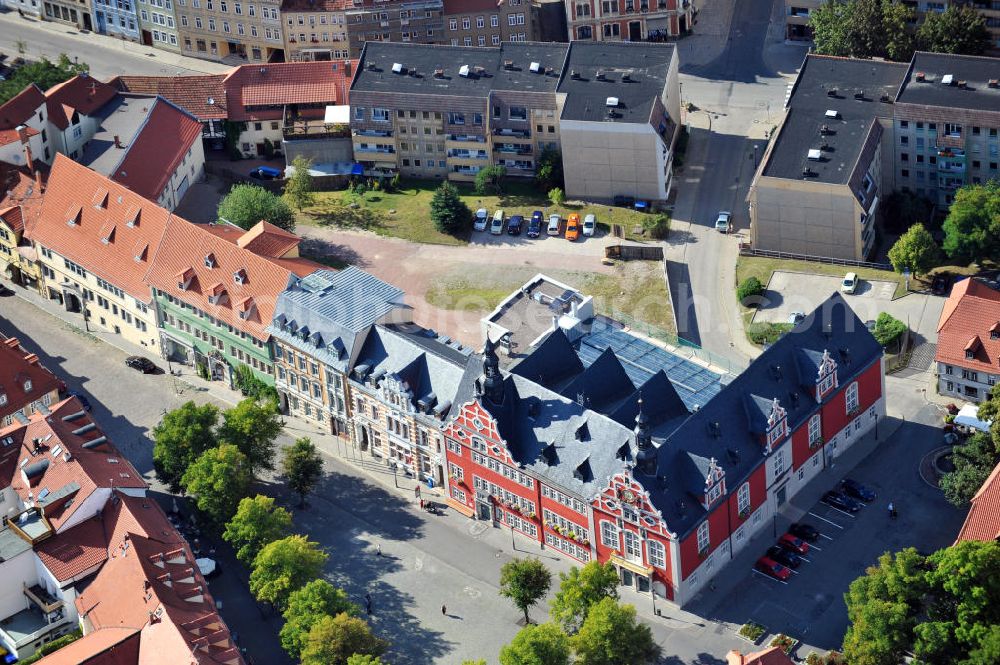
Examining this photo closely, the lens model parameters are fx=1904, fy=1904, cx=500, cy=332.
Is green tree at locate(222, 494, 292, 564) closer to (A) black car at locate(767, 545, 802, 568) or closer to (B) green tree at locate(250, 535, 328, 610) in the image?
(B) green tree at locate(250, 535, 328, 610)

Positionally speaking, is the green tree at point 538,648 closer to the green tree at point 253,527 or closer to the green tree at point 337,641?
the green tree at point 337,641

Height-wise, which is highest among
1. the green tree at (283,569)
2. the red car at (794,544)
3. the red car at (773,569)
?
the green tree at (283,569)

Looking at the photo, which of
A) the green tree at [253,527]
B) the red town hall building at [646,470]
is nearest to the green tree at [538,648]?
the red town hall building at [646,470]

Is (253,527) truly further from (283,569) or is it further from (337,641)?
(337,641)

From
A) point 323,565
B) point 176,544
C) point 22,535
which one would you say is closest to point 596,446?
point 323,565

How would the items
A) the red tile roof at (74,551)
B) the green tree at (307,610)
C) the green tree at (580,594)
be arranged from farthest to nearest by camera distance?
the red tile roof at (74,551) < the green tree at (580,594) < the green tree at (307,610)

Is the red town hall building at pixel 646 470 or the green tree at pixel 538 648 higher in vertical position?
the red town hall building at pixel 646 470

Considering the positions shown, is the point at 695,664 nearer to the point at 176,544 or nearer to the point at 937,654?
the point at 937,654

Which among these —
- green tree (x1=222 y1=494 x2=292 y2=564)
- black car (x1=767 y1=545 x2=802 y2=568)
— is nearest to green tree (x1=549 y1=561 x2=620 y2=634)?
black car (x1=767 y1=545 x2=802 y2=568)
